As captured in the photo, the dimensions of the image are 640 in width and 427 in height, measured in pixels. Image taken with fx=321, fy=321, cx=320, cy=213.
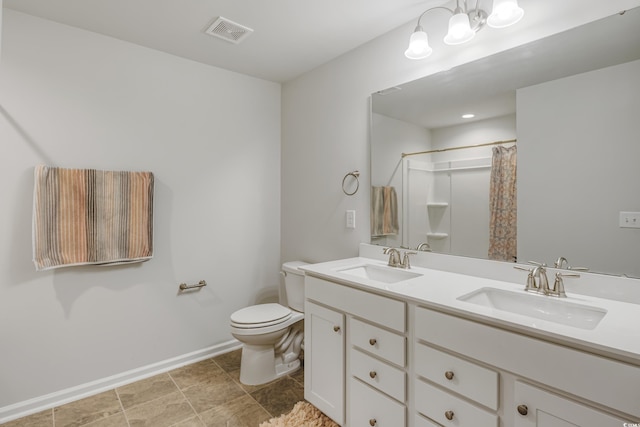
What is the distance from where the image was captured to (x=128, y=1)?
70.6 inches

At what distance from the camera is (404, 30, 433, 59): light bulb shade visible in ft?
5.64

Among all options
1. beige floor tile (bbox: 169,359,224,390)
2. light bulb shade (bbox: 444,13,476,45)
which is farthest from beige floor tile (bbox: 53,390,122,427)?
light bulb shade (bbox: 444,13,476,45)

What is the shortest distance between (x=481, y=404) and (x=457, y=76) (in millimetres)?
1578

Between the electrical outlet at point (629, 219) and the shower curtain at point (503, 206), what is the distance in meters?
0.38

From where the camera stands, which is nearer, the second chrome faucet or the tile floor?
the second chrome faucet

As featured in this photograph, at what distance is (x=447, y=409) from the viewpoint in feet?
3.94

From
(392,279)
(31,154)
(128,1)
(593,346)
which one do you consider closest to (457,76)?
(392,279)

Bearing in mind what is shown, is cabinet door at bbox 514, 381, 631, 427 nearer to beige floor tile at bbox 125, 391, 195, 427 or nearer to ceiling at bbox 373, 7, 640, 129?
Result: ceiling at bbox 373, 7, 640, 129

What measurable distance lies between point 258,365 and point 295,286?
0.61 meters

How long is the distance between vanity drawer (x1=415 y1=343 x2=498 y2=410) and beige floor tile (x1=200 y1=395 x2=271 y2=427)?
3.64ft

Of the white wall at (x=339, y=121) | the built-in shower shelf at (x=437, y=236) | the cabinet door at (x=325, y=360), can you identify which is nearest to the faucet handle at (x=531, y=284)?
the built-in shower shelf at (x=437, y=236)

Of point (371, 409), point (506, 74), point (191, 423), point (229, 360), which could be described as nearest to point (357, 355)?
point (371, 409)

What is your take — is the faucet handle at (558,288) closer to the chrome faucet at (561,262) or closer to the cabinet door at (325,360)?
the chrome faucet at (561,262)

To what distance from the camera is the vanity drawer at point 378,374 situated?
4.52 feet
